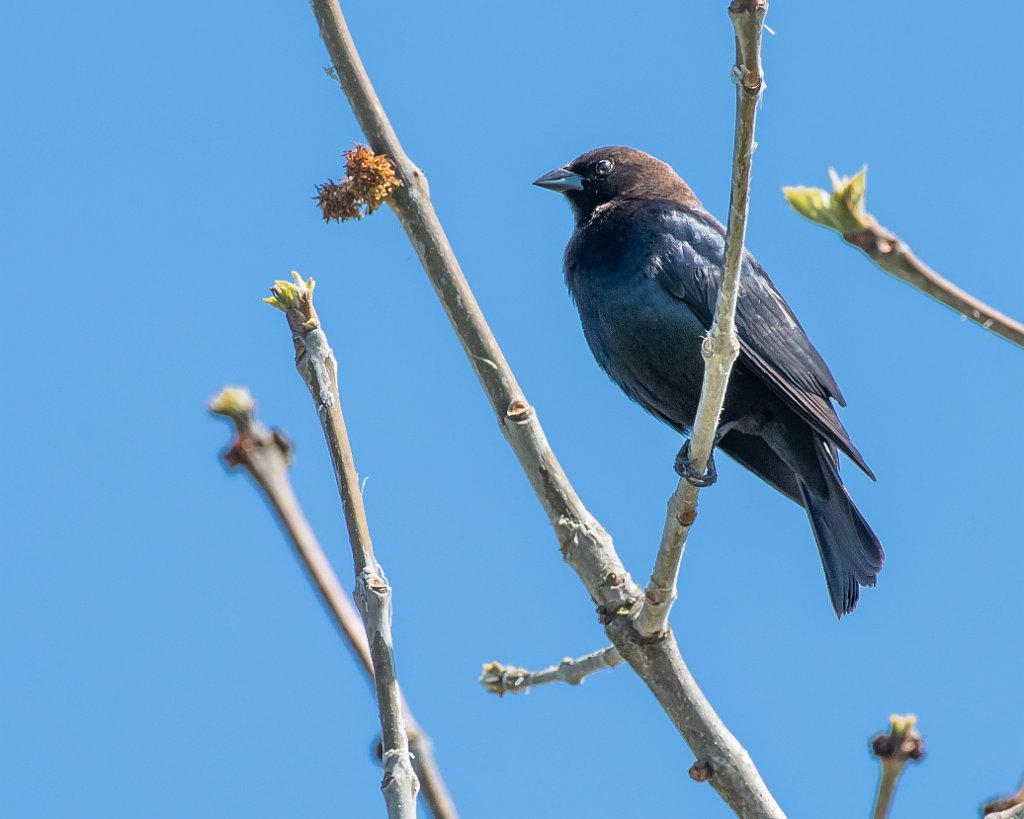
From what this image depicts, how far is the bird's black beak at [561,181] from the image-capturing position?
6.43 meters

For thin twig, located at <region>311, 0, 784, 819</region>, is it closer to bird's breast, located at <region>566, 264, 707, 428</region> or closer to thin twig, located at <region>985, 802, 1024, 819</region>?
thin twig, located at <region>985, 802, 1024, 819</region>

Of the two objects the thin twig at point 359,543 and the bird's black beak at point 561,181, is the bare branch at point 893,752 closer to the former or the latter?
the thin twig at point 359,543

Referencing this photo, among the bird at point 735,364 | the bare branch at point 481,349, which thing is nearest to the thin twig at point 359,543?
the bare branch at point 481,349

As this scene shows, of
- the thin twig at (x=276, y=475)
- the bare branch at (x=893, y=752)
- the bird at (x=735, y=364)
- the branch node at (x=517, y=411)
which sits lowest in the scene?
the bare branch at (x=893, y=752)

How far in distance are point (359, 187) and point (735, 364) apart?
2420 millimetres

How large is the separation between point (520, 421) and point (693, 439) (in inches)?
18.1

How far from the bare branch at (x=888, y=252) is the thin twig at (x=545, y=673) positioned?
2.24 m

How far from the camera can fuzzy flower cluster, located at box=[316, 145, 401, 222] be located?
10.9 ft

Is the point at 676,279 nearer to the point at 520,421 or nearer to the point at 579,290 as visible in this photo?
the point at 579,290

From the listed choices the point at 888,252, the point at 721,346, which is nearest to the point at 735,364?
the point at 721,346

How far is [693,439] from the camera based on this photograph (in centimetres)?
351

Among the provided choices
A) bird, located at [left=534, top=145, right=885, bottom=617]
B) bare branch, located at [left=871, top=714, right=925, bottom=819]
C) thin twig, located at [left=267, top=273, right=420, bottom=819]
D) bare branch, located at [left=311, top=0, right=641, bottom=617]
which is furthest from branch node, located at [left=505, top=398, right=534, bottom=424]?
bare branch, located at [left=871, top=714, right=925, bottom=819]

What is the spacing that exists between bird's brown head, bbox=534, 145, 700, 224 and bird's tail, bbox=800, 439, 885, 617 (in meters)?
1.58

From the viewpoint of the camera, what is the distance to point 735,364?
5348 mm
